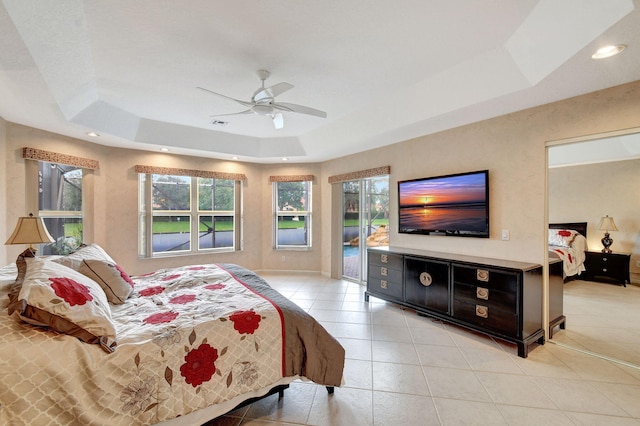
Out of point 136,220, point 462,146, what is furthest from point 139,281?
point 462,146

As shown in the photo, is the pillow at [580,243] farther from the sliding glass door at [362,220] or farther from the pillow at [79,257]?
the pillow at [79,257]

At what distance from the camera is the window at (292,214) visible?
5.96 metres

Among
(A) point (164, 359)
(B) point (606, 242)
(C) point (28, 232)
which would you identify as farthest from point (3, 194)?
(B) point (606, 242)

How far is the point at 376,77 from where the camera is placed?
2.87 m

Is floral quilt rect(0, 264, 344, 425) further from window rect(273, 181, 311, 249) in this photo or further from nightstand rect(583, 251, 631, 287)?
nightstand rect(583, 251, 631, 287)

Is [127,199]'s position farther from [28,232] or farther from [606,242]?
[606,242]

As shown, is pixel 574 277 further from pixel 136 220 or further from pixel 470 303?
pixel 136 220

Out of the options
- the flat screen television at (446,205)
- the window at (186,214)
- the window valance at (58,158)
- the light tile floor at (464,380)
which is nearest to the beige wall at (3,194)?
the window valance at (58,158)

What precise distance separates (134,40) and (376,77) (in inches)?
87.9

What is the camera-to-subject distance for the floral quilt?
1189 millimetres

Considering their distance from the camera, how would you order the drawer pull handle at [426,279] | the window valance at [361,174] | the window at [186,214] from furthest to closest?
the window at [186,214]
the window valance at [361,174]
the drawer pull handle at [426,279]

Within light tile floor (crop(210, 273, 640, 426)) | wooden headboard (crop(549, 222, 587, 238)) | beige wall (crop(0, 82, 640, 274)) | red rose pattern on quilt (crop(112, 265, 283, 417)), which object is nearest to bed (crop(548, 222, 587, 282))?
A: wooden headboard (crop(549, 222, 587, 238))

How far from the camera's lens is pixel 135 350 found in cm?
141

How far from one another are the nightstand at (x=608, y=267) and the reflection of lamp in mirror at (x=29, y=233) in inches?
254
